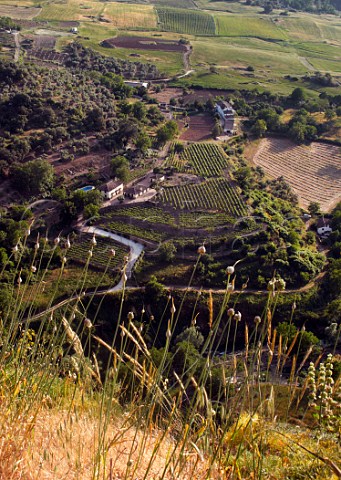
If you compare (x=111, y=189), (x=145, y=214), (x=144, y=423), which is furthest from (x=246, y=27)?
(x=144, y=423)

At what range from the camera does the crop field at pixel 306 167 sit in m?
45.5

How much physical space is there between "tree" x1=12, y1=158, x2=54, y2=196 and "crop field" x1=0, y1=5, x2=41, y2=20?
197ft

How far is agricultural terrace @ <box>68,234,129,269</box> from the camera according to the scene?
33031mm

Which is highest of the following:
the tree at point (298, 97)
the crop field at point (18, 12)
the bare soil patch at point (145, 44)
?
the crop field at point (18, 12)

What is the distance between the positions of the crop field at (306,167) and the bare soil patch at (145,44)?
38.3m

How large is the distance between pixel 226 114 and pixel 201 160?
1275 centimetres

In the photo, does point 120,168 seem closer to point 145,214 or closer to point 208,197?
point 145,214

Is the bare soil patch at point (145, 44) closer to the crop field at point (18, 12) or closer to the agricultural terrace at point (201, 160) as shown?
the crop field at point (18, 12)

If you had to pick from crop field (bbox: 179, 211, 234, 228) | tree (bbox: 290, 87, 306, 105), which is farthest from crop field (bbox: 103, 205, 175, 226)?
tree (bbox: 290, 87, 306, 105)

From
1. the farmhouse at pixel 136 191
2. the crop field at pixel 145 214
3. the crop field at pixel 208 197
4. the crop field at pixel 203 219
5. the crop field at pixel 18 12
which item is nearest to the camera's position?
the crop field at pixel 203 219

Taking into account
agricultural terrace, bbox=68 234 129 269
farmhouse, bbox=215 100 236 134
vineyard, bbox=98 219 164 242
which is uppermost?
farmhouse, bbox=215 100 236 134

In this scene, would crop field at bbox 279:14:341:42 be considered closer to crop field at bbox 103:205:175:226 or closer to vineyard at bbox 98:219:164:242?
crop field at bbox 103:205:175:226

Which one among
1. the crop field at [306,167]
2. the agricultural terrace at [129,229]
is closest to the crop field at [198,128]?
the crop field at [306,167]

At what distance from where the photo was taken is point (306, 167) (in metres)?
50.0
